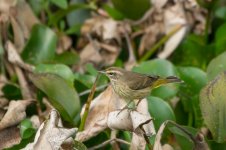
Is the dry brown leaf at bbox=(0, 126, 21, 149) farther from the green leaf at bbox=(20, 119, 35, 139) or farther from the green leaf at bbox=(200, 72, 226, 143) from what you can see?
the green leaf at bbox=(200, 72, 226, 143)

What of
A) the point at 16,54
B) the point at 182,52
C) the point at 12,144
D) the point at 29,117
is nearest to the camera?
the point at 12,144

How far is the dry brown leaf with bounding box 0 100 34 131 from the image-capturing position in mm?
2828

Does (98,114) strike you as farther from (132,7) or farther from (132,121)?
(132,7)

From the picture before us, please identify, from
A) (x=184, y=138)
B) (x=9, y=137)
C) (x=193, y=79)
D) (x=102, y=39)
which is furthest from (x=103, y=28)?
(x=184, y=138)

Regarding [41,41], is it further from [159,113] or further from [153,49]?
[159,113]

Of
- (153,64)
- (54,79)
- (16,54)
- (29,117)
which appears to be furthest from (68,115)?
(16,54)

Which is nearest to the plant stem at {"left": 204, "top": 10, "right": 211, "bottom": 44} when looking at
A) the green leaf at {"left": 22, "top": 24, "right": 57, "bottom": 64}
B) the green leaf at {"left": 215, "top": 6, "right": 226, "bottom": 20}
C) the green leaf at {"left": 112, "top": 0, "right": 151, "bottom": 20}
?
the green leaf at {"left": 215, "top": 6, "right": 226, "bottom": 20}

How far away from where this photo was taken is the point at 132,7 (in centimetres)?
407

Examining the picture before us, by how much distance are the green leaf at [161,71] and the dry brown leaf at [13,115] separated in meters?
0.65

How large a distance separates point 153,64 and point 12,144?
0.87 meters

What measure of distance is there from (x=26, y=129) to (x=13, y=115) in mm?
85

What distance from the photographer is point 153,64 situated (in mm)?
3314

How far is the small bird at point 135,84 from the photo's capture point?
2984mm

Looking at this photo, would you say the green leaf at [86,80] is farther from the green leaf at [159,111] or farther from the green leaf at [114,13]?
the green leaf at [114,13]
